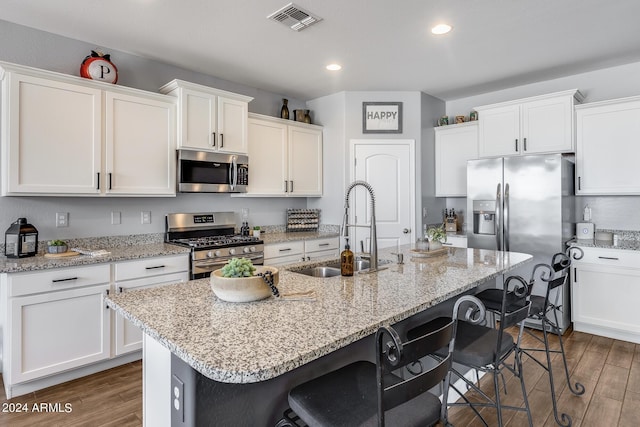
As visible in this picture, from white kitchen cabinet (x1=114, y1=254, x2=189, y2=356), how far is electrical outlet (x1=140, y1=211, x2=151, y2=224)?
691 mm

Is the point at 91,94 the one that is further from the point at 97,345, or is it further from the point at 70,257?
the point at 97,345

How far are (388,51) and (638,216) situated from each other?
9.72ft

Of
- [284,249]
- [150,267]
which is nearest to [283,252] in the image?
[284,249]

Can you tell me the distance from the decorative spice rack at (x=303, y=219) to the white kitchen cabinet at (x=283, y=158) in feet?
0.84

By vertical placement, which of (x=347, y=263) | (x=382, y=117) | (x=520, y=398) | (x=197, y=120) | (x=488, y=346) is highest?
(x=382, y=117)

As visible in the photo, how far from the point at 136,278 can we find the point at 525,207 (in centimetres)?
364

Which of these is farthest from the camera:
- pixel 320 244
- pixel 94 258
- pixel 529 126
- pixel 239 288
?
pixel 320 244

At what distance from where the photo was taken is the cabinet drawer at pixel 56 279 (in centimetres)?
232

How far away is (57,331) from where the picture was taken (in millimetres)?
2496

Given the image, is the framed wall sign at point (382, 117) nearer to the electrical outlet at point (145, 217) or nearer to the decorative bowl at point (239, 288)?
the electrical outlet at point (145, 217)

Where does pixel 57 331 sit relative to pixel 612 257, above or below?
below

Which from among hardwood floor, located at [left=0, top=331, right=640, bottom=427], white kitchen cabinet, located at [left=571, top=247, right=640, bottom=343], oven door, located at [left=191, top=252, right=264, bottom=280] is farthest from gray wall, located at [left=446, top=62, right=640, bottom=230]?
oven door, located at [left=191, top=252, right=264, bottom=280]

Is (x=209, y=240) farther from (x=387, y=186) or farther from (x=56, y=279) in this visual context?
(x=387, y=186)

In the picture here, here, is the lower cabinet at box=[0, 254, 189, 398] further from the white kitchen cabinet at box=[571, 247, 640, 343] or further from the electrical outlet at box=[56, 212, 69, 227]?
the white kitchen cabinet at box=[571, 247, 640, 343]
